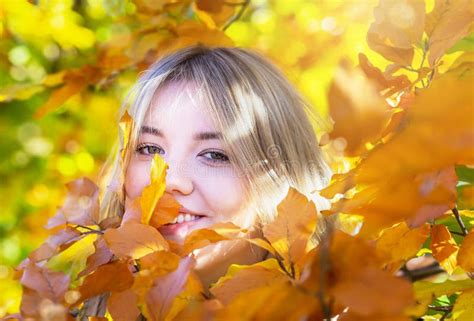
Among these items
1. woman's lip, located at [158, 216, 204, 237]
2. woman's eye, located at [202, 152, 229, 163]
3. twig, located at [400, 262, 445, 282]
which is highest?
woman's eye, located at [202, 152, 229, 163]

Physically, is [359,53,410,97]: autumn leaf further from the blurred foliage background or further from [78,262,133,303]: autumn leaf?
the blurred foliage background

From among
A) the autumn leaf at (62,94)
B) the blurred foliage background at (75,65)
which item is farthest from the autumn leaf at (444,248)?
the blurred foliage background at (75,65)

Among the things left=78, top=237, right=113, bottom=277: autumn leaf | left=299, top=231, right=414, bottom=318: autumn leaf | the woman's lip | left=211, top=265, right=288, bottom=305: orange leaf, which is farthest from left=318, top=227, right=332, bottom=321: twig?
the woman's lip

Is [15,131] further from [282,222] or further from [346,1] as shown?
[282,222]

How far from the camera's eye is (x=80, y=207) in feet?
2.68

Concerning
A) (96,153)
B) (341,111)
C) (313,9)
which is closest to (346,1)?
(313,9)

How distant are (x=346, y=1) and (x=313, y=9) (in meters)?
0.24

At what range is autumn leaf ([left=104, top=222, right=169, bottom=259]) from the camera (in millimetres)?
664

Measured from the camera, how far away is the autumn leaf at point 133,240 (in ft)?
2.18

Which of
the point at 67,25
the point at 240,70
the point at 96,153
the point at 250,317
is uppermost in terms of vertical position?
the point at 67,25

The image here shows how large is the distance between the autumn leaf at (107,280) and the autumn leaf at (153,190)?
0.18 ft

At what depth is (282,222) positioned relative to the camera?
0.60 m

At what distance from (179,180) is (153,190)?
0.18 metres

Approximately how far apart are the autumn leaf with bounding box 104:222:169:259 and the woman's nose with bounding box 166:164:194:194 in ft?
0.67
